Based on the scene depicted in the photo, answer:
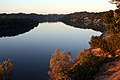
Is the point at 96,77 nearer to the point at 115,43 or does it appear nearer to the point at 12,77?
the point at 115,43

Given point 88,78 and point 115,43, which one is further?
point 115,43

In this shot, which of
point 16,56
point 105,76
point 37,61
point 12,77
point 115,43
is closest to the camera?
point 105,76

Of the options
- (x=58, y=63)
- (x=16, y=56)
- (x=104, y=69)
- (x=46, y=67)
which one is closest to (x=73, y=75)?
(x=104, y=69)

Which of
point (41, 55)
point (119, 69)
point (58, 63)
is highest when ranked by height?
point (119, 69)

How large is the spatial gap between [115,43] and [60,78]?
1728cm

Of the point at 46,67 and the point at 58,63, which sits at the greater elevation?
the point at 58,63

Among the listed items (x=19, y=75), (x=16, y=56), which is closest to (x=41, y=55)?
(x=16, y=56)

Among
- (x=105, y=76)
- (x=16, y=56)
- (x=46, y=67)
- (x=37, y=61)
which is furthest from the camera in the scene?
(x=16, y=56)

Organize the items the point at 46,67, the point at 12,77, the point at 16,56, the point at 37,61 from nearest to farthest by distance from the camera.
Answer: the point at 12,77, the point at 46,67, the point at 37,61, the point at 16,56

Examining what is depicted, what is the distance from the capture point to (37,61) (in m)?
81.6

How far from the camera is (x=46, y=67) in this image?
71.6 metres

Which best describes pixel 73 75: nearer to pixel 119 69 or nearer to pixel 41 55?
pixel 119 69

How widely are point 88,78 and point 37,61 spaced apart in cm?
4750

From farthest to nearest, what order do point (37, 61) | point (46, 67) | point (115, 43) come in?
point (37, 61), point (46, 67), point (115, 43)
